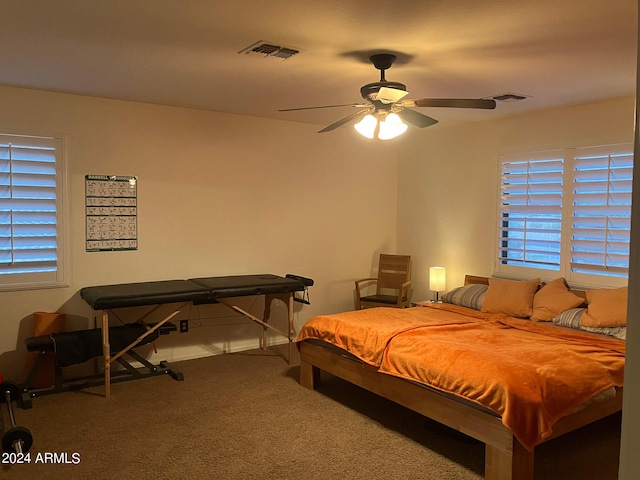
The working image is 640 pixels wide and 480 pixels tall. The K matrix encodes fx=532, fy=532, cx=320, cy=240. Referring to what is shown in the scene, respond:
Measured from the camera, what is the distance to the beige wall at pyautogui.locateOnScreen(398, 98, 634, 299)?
463 centimetres

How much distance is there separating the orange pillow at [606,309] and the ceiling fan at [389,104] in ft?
6.00

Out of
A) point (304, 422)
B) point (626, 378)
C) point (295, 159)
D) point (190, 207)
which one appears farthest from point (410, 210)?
point (626, 378)

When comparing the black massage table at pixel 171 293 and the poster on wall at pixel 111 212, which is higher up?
the poster on wall at pixel 111 212

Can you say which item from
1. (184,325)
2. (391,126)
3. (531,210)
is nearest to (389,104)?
(391,126)

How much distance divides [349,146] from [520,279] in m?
2.33

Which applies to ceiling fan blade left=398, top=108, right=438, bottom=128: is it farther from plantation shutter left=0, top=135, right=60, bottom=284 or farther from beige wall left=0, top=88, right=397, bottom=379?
plantation shutter left=0, top=135, right=60, bottom=284

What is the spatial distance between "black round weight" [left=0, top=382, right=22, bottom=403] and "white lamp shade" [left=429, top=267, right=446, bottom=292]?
152 inches

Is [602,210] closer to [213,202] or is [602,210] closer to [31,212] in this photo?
[213,202]

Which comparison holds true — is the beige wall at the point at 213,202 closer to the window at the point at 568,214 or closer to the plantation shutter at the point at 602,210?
the window at the point at 568,214

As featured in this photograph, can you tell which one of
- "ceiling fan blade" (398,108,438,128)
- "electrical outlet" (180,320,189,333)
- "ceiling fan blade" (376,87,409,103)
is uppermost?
"ceiling fan blade" (376,87,409,103)

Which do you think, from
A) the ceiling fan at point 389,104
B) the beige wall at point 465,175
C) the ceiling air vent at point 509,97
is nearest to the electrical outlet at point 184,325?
the ceiling fan at point 389,104

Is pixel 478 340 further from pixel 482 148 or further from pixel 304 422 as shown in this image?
pixel 482 148

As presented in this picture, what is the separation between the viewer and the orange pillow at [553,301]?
4.34m

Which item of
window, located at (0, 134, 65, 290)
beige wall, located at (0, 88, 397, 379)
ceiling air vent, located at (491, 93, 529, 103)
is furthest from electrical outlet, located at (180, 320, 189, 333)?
ceiling air vent, located at (491, 93, 529, 103)
